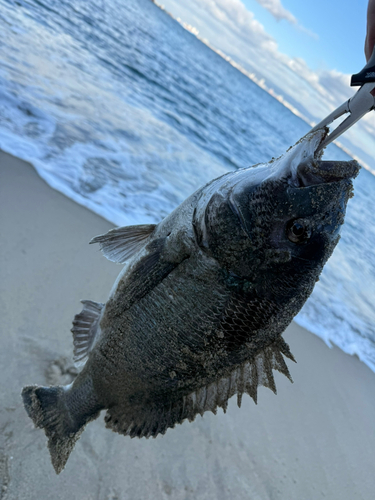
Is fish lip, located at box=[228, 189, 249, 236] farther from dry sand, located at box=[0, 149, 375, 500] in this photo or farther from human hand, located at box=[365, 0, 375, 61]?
dry sand, located at box=[0, 149, 375, 500]

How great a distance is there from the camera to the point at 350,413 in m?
5.04

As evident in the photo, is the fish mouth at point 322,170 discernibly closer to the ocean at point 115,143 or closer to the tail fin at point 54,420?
the tail fin at point 54,420

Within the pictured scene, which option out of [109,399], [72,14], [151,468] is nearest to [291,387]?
[151,468]

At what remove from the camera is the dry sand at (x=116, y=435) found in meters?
3.01

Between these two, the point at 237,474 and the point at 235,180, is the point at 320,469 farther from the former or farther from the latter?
the point at 235,180

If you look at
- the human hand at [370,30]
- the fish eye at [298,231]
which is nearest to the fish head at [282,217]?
the fish eye at [298,231]

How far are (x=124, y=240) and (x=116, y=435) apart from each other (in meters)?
2.01

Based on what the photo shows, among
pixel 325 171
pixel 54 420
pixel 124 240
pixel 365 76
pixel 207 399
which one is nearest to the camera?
pixel 325 171

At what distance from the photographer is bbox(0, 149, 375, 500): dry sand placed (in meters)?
3.01

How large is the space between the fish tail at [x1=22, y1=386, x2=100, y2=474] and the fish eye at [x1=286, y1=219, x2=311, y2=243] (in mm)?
1909

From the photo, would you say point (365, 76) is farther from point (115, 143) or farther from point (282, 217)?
point (115, 143)

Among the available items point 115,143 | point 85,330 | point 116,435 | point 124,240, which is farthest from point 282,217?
point 115,143

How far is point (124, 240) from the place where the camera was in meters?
2.74

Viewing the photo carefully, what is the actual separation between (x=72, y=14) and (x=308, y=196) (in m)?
28.3
